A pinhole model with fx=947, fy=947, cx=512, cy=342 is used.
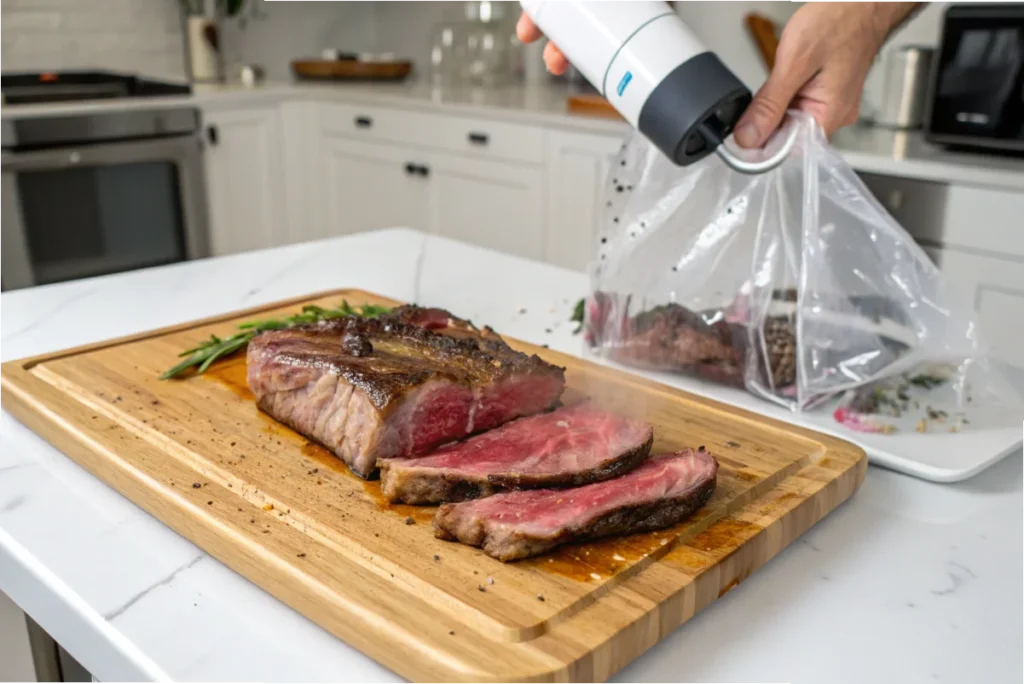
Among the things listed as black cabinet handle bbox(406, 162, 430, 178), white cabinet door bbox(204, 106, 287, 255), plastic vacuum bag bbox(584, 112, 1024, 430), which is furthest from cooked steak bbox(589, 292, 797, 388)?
white cabinet door bbox(204, 106, 287, 255)

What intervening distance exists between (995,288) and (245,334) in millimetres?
1792

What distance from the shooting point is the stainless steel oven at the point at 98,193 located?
3010 millimetres

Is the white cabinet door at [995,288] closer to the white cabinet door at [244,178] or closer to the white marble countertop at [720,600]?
the white marble countertop at [720,600]

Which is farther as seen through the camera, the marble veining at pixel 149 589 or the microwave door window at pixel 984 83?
the microwave door window at pixel 984 83

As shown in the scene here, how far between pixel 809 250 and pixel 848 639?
56 centimetres

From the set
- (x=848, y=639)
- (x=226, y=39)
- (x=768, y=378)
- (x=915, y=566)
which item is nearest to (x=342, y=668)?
(x=848, y=639)

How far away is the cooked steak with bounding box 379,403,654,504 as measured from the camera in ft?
2.83

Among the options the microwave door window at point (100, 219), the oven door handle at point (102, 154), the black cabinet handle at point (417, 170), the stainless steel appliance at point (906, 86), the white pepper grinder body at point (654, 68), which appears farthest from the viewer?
the black cabinet handle at point (417, 170)

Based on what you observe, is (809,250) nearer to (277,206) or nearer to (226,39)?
(277,206)

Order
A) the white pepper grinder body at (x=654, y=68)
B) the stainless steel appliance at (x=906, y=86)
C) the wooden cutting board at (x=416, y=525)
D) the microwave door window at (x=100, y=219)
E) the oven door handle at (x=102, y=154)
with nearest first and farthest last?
1. the wooden cutting board at (x=416, y=525)
2. the white pepper grinder body at (x=654, y=68)
3. the stainless steel appliance at (x=906, y=86)
4. the oven door handle at (x=102, y=154)
5. the microwave door window at (x=100, y=219)

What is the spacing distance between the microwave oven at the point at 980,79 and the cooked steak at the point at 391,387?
1.68 metres

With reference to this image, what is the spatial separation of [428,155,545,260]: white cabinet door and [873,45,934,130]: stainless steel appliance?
1106 mm

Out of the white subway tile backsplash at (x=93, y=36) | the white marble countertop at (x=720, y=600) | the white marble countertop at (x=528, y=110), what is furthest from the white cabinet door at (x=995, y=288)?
the white subway tile backsplash at (x=93, y=36)

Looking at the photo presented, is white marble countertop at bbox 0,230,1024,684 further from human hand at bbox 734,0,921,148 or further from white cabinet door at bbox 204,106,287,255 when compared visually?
white cabinet door at bbox 204,106,287,255
